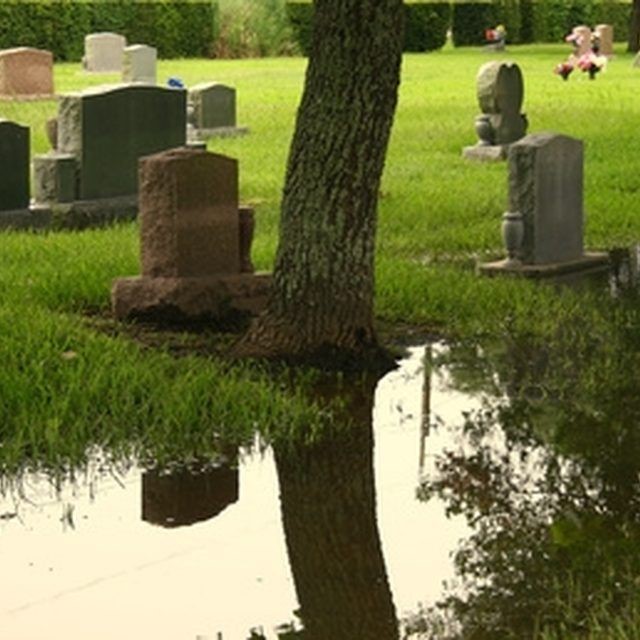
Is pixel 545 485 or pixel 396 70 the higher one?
pixel 396 70

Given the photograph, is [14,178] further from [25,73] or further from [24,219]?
[25,73]

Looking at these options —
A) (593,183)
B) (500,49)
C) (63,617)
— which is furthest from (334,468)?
(500,49)

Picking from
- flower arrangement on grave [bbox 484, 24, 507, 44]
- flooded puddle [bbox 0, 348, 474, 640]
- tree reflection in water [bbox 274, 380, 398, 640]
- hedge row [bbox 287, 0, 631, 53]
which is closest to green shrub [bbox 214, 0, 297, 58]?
hedge row [bbox 287, 0, 631, 53]

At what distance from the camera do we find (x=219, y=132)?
23625mm

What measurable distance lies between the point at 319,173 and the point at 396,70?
1.98 ft

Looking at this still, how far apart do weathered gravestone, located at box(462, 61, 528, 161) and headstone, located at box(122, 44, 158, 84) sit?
14.3 m

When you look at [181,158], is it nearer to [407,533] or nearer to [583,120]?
[407,533]

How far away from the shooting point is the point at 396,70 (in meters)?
9.43

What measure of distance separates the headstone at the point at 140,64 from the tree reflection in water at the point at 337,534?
86.2 feet

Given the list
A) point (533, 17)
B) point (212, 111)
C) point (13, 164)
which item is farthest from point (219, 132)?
point (533, 17)

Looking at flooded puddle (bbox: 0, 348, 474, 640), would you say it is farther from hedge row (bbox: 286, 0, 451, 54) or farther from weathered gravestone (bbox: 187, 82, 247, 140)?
hedge row (bbox: 286, 0, 451, 54)

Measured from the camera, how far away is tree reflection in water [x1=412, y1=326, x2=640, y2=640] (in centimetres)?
576

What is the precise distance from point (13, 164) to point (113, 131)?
143 cm

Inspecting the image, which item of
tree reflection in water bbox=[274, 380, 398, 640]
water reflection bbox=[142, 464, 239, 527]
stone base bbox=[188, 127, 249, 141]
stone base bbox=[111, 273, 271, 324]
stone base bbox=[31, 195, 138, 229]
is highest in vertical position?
stone base bbox=[111, 273, 271, 324]
